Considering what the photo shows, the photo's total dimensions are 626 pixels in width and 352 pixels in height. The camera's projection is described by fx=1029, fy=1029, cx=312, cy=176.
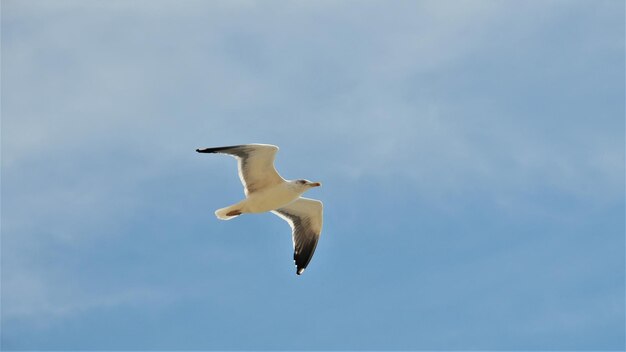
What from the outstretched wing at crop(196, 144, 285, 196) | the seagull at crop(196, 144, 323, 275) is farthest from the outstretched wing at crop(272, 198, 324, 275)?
the outstretched wing at crop(196, 144, 285, 196)

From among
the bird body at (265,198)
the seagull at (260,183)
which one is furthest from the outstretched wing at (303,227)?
the bird body at (265,198)

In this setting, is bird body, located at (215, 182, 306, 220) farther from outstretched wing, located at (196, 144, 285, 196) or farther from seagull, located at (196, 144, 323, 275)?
outstretched wing, located at (196, 144, 285, 196)

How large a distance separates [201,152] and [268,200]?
53.7 inches

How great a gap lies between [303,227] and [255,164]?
1973 mm

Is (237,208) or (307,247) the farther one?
(307,247)

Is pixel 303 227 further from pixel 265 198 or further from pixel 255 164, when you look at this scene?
pixel 255 164

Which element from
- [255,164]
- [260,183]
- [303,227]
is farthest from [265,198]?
[303,227]

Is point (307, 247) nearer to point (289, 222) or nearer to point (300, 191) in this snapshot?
point (289, 222)

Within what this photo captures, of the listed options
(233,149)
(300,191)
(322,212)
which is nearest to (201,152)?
(233,149)

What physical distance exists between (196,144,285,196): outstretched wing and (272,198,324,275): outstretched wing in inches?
48.5

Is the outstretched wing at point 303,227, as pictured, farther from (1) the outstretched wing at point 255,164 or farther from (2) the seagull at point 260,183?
(1) the outstretched wing at point 255,164

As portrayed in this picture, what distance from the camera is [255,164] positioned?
15.5 m

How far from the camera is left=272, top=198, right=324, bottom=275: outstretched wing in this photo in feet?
55.3

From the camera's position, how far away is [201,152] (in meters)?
15.0
